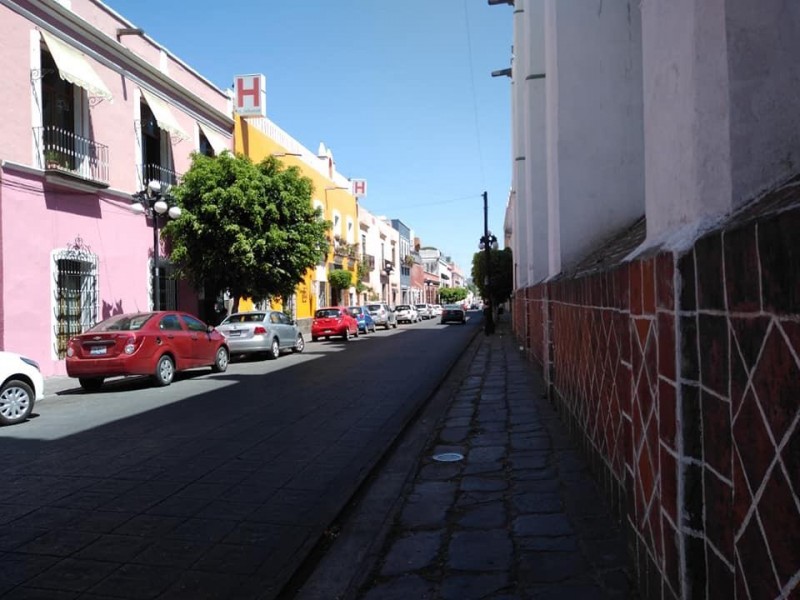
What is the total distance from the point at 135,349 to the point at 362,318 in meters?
19.8

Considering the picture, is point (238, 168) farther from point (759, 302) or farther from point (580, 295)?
point (759, 302)

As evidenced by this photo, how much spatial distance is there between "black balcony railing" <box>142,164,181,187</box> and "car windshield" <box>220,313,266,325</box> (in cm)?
454

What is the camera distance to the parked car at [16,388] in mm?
8633

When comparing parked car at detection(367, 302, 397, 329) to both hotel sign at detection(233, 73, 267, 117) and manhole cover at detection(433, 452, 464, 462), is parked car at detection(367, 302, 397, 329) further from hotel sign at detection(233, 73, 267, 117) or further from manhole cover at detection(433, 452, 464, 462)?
manhole cover at detection(433, 452, 464, 462)

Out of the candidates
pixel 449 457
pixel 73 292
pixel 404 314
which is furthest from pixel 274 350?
pixel 404 314

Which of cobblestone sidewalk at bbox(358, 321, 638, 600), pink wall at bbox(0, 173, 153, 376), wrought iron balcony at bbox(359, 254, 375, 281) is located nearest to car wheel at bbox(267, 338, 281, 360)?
pink wall at bbox(0, 173, 153, 376)

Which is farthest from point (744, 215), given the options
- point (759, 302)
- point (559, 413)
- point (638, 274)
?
point (559, 413)

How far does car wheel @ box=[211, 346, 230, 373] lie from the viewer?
14.6m

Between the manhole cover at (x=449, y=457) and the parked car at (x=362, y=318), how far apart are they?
23868 mm

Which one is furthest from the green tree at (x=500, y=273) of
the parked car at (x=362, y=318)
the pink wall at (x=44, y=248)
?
the pink wall at (x=44, y=248)

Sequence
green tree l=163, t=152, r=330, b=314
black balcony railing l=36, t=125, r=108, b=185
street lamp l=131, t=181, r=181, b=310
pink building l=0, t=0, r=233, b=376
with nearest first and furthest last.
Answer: pink building l=0, t=0, r=233, b=376 < black balcony railing l=36, t=125, r=108, b=185 < street lamp l=131, t=181, r=181, b=310 < green tree l=163, t=152, r=330, b=314

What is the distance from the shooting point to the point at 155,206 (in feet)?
52.7

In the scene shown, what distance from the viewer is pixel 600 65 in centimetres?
770

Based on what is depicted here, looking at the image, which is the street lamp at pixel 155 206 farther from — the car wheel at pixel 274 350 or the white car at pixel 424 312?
the white car at pixel 424 312
